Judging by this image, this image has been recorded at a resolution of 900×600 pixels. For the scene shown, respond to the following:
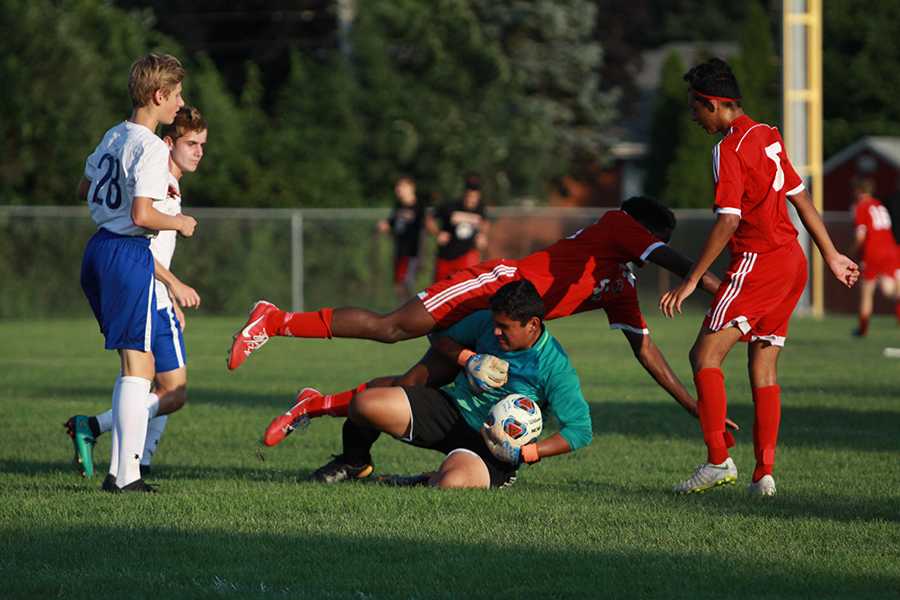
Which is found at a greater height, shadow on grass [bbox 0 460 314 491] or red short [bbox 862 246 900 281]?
red short [bbox 862 246 900 281]

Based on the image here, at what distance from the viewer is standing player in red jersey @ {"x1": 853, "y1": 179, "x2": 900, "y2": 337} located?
21.9m

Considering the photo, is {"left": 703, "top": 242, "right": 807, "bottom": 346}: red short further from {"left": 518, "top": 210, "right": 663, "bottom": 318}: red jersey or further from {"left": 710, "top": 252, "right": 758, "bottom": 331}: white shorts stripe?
{"left": 518, "top": 210, "right": 663, "bottom": 318}: red jersey

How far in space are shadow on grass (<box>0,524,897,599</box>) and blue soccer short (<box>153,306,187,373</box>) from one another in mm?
1958

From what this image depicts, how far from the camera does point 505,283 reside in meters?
8.28

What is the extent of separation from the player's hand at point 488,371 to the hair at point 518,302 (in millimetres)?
305

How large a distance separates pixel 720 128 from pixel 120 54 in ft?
89.0

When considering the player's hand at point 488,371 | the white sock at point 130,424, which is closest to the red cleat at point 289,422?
the white sock at point 130,424

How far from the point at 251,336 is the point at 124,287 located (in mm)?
948

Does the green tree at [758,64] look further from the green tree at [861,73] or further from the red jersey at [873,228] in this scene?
the red jersey at [873,228]

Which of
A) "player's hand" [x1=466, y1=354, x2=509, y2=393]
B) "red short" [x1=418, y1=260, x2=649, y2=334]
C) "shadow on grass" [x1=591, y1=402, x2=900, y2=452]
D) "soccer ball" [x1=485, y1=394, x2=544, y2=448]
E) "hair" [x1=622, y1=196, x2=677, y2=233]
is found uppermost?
"hair" [x1=622, y1=196, x2=677, y2=233]

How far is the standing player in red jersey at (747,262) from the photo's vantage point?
7684 millimetres

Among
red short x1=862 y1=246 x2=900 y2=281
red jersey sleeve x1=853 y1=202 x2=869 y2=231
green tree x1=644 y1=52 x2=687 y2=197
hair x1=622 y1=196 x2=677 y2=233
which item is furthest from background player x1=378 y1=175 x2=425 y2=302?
green tree x1=644 y1=52 x2=687 y2=197

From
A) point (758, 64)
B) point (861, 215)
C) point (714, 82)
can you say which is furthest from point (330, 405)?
point (758, 64)

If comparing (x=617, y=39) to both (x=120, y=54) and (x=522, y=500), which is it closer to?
(x=120, y=54)
